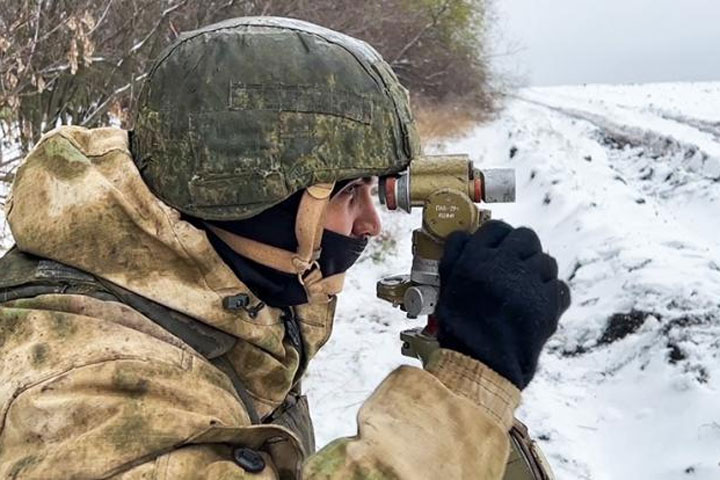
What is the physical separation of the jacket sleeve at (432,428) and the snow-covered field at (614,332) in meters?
2.51

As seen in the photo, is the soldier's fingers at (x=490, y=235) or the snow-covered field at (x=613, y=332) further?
the snow-covered field at (x=613, y=332)

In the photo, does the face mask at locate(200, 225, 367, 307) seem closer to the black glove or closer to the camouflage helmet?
the camouflage helmet

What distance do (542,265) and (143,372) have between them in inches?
31.4

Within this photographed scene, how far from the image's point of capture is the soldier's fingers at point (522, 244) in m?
1.58

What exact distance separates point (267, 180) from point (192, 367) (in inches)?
18.9

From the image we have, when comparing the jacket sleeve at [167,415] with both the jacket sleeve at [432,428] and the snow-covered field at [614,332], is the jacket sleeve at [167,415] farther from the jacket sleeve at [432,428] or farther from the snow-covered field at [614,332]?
the snow-covered field at [614,332]

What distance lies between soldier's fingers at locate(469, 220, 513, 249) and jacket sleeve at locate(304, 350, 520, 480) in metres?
0.23

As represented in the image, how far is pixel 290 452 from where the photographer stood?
60.9 inches

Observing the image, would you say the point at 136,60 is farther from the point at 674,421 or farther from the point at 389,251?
the point at 674,421

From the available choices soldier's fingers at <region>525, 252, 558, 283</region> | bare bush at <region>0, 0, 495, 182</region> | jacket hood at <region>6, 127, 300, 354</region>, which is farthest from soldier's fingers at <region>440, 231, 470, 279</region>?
bare bush at <region>0, 0, 495, 182</region>

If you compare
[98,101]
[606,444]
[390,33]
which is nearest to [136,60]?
[98,101]

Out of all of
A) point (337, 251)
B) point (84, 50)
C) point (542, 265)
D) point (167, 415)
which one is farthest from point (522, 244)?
point (84, 50)

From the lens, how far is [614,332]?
207 inches

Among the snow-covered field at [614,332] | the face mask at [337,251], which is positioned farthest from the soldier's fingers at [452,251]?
the snow-covered field at [614,332]
